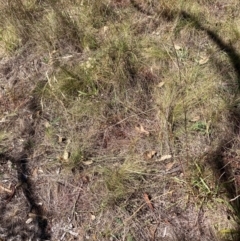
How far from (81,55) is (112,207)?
1486mm

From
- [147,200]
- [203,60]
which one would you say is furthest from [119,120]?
[203,60]

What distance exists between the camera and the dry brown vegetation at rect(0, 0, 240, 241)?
233 centimetres

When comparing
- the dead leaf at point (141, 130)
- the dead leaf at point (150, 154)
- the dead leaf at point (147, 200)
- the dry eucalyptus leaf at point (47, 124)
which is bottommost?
the dead leaf at point (147, 200)

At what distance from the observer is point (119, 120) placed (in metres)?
2.80

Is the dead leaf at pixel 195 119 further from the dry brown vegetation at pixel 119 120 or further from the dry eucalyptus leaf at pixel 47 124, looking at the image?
the dry eucalyptus leaf at pixel 47 124

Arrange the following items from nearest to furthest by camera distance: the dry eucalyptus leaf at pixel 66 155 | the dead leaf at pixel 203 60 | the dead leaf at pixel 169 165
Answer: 1. the dead leaf at pixel 169 165
2. the dry eucalyptus leaf at pixel 66 155
3. the dead leaf at pixel 203 60

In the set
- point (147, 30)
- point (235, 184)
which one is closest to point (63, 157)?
point (235, 184)

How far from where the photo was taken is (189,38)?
3.33m

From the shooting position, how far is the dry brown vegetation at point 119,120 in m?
2.33

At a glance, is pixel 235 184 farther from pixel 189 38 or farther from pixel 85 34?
pixel 85 34

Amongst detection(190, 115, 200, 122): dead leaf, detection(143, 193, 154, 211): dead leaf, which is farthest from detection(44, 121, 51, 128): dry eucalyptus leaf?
detection(190, 115, 200, 122): dead leaf

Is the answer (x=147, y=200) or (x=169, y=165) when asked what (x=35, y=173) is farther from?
(x=169, y=165)

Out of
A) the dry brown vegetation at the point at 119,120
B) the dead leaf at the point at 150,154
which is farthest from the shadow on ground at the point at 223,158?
the dead leaf at the point at 150,154

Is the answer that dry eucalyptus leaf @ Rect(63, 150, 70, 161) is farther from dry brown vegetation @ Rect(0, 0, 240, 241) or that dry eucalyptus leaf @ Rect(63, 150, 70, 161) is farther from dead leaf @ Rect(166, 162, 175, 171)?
dead leaf @ Rect(166, 162, 175, 171)
